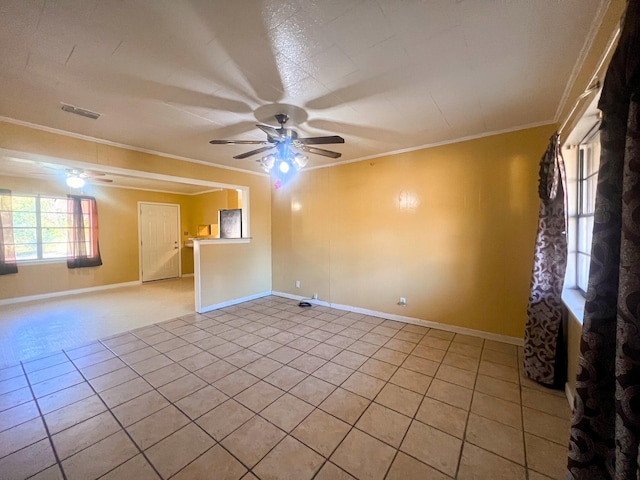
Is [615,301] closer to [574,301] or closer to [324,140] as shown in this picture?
[574,301]

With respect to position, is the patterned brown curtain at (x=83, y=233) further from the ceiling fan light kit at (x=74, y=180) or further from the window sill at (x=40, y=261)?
the ceiling fan light kit at (x=74, y=180)

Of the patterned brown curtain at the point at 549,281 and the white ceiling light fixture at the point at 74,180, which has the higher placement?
the white ceiling light fixture at the point at 74,180

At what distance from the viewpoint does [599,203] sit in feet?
2.77

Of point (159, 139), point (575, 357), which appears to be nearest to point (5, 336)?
point (159, 139)

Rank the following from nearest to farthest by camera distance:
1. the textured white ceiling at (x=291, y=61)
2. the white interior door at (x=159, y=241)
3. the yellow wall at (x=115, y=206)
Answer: the textured white ceiling at (x=291, y=61), the yellow wall at (x=115, y=206), the white interior door at (x=159, y=241)

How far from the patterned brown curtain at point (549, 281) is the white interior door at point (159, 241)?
7.94m

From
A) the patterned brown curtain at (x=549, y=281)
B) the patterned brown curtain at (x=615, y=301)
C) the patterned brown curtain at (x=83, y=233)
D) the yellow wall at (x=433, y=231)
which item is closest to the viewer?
the patterned brown curtain at (x=615, y=301)

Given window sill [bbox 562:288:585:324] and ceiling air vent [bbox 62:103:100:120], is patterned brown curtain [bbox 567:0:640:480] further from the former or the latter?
ceiling air vent [bbox 62:103:100:120]

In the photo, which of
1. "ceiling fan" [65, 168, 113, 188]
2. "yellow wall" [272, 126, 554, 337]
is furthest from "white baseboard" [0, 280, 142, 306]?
"yellow wall" [272, 126, 554, 337]

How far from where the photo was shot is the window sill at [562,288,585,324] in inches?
78.5

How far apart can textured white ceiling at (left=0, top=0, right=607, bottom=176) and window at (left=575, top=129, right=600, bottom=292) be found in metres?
0.53

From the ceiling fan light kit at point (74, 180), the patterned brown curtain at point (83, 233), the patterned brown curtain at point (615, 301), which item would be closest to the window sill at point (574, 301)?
the patterned brown curtain at point (615, 301)

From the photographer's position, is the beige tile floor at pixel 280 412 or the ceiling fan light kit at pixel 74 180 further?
the ceiling fan light kit at pixel 74 180

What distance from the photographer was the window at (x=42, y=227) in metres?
5.00
